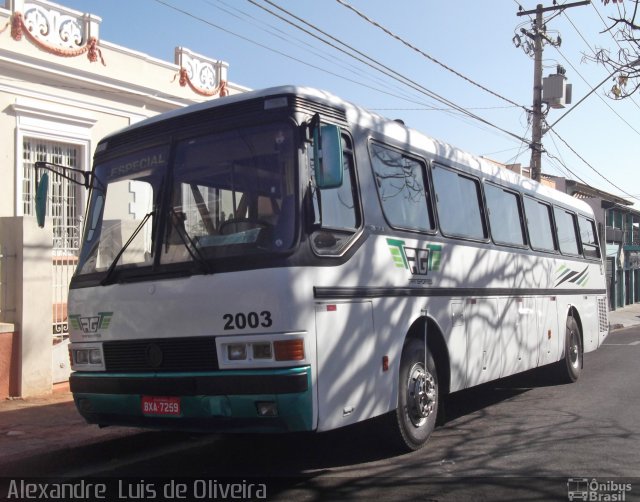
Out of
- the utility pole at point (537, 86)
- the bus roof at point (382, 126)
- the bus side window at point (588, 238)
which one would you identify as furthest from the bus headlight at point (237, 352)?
the utility pole at point (537, 86)

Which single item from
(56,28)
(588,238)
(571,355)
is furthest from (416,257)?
(56,28)

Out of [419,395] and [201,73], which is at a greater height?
[201,73]

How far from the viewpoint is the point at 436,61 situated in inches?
646

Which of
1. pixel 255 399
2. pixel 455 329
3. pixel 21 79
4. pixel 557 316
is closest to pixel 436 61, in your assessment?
pixel 557 316

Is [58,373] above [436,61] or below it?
below

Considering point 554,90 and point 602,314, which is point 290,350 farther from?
point 554,90

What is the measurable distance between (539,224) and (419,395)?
5.03 meters

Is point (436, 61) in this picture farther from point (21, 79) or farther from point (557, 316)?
point (21, 79)

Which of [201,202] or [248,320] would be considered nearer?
[248,320]

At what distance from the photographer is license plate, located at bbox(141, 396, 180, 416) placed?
5.45 m

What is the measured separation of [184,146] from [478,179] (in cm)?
419

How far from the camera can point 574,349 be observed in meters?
11.7

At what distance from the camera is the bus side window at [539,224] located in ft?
33.7

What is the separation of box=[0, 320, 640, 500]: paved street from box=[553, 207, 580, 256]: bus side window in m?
3.45
